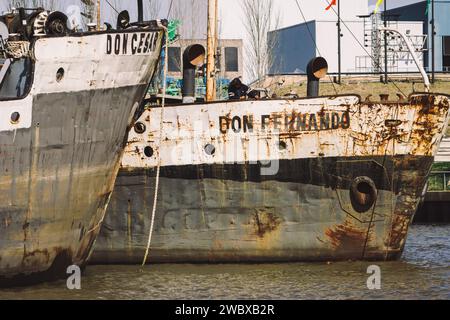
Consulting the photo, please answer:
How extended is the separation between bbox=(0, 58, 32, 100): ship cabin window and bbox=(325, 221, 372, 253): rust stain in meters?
6.50

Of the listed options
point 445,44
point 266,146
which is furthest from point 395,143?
point 445,44

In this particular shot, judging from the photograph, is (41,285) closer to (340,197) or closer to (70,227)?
(70,227)

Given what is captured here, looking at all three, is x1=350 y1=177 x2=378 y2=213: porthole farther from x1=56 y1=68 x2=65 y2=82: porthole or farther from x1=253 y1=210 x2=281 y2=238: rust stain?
x1=56 y1=68 x2=65 y2=82: porthole

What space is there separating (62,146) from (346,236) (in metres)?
5.98

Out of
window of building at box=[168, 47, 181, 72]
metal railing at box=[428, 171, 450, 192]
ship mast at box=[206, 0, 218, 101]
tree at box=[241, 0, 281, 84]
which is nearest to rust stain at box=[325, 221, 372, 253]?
ship mast at box=[206, 0, 218, 101]

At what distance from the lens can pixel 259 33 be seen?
169ft

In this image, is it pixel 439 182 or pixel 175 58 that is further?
pixel 175 58

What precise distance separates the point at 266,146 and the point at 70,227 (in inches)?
169

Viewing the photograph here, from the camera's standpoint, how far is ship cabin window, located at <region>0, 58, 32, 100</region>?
14.6 metres

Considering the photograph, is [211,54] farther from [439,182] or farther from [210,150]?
[439,182]

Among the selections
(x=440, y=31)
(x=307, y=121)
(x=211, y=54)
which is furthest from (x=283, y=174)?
(x=440, y=31)

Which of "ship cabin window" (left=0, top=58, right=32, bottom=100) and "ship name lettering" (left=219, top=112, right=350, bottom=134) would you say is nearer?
"ship cabin window" (left=0, top=58, right=32, bottom=100)

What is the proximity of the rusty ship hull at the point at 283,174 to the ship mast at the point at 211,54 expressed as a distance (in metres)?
1.99

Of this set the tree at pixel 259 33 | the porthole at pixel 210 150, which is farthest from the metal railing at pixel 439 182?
the tree at pixel 259 33
